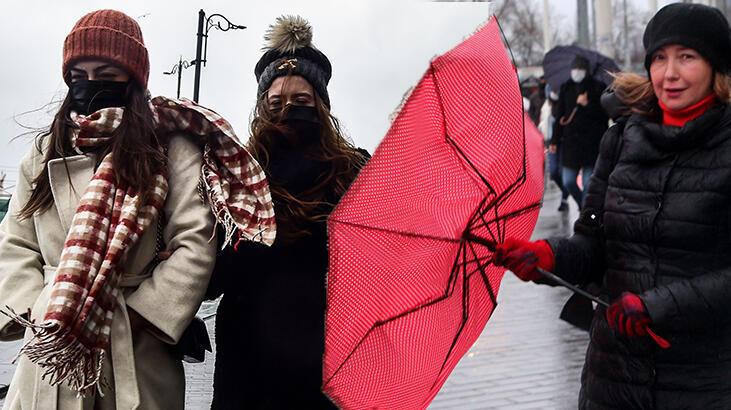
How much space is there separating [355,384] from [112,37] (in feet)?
4.02

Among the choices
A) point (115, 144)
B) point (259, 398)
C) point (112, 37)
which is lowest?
point (259, 398)

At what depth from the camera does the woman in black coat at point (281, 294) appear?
3.40 m

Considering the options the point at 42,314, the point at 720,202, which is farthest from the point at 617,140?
the point at 42,314

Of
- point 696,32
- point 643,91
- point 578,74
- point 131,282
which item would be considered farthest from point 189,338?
point 578,74

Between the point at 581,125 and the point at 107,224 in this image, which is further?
the point at 581,125

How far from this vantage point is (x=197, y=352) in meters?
3.33

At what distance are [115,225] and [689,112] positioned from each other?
1.62 m

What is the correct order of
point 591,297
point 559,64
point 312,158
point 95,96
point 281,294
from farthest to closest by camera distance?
point 559,64, point 312,158, point 281,294, point 95,96, point 591,297

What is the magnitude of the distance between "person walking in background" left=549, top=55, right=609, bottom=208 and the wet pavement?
13.2 ft

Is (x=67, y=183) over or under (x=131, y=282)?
over

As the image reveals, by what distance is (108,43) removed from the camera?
3250 mm

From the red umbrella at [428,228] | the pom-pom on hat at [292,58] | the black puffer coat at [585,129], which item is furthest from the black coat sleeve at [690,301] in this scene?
the black puffer coat at [585,129]

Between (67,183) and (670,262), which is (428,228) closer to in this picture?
(670,262)

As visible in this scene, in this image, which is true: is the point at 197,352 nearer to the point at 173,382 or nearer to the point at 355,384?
the point at 173,382
